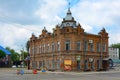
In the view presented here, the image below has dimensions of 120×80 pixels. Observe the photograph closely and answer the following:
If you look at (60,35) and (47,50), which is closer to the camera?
(60,35)

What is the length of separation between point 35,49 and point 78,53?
21255mm

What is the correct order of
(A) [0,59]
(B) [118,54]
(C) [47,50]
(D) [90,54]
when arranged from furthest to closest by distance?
(B) [118,54] → (A) [0,59] → (C) [47,50] → (D) [90,54]

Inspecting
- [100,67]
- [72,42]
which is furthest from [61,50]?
[100,67]

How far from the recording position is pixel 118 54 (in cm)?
18475

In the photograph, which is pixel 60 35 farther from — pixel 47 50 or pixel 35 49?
pixel 35 49

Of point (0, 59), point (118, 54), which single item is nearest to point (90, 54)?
point (0, 59)

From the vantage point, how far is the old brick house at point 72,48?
57500 millimetres

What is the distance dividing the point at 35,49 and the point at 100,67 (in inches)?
786

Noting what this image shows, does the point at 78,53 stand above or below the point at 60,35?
Answer: below

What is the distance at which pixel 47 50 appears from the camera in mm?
66312

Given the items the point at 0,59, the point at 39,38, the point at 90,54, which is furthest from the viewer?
the point at 0,59

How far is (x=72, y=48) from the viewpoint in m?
57.4

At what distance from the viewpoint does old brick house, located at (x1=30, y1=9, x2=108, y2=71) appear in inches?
2264

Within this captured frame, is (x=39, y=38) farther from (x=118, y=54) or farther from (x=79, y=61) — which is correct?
(x=118, y=54)
